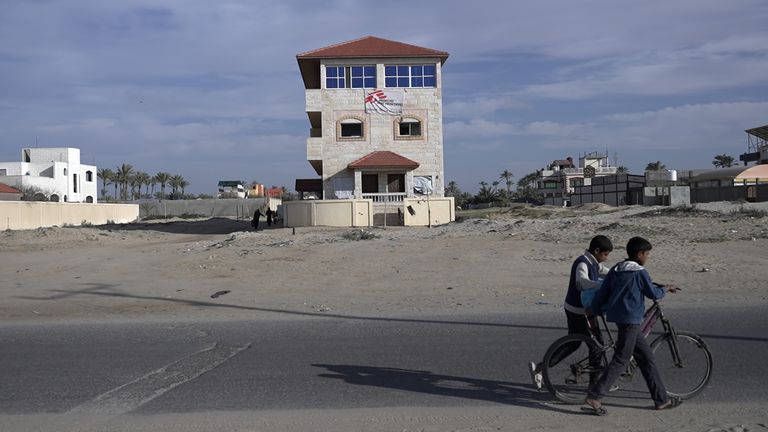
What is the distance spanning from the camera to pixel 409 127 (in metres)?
42.7

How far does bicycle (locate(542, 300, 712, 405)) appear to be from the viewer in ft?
22.7

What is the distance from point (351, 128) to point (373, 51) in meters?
4.74

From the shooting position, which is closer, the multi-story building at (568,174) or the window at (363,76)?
the window at (363,76)

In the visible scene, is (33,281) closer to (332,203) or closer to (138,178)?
(332,203)

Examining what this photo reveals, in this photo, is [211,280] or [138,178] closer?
[211,280]

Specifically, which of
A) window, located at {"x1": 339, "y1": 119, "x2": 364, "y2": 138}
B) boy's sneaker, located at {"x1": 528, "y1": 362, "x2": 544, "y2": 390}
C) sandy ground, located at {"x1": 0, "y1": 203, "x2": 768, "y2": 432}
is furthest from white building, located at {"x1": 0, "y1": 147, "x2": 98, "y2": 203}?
boy's sneaker, located at {"x1": 528, "y1": 362, "x2": 544, "y2": 390}

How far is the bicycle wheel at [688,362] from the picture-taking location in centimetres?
692

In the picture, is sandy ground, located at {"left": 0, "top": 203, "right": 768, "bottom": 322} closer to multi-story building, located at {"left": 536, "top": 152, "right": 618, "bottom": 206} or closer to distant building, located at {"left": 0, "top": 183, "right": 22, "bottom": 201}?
distant building, located at {"left": 0, "top": 183, "right": 22, "bottom": 201}

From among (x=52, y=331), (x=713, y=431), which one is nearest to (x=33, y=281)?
(x=52, y=331)

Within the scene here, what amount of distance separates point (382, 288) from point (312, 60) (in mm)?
29886

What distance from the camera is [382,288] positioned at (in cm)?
1600

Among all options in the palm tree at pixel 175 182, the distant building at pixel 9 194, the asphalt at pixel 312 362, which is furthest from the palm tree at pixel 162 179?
the asphalt at pixel 312 362

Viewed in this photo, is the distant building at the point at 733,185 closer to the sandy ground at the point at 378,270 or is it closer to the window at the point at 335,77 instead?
the sandy ground at the point at 378,270

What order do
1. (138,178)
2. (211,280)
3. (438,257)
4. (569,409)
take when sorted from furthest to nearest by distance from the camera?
(138,178)
(438,257)
(211,280)
(569,409)
